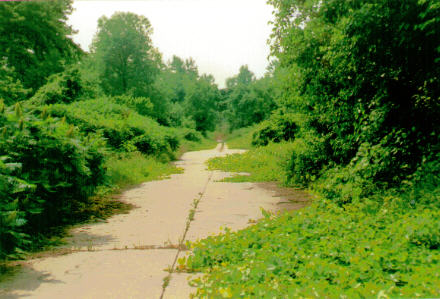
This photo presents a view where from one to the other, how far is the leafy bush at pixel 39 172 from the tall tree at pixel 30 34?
17.2 meters

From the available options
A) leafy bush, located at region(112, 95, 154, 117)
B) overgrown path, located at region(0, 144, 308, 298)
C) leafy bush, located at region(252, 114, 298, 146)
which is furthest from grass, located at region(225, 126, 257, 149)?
overgrown path, located at region(0, 144, 308, 298)

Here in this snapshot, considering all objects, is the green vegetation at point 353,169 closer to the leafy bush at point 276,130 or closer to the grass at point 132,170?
the grass at point 132,170

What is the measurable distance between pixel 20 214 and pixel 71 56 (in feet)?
75.6

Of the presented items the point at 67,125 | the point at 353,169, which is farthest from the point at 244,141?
the point at 67,125

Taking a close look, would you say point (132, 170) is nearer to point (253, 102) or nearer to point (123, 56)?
point (123, 56)

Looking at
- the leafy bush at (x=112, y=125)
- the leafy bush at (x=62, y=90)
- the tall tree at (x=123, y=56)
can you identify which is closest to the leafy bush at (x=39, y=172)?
the leafy bush at (x=112, y=125)

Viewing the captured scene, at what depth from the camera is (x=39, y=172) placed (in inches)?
216

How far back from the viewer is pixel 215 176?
1335 centimetres

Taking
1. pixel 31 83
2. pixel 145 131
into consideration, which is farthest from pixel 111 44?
pixel 145 131

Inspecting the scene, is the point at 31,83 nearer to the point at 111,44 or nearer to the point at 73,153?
the point at 111,44

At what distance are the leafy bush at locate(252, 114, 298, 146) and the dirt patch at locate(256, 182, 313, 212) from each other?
36.5 ft

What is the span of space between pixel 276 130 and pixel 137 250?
2187 cm

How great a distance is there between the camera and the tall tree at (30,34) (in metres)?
21.0

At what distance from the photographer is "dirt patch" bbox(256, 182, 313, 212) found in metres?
7.59
